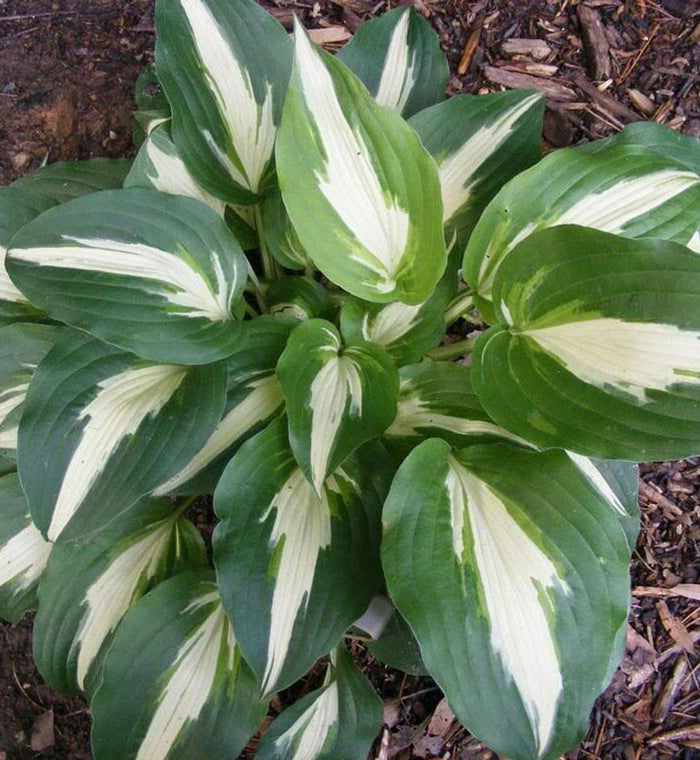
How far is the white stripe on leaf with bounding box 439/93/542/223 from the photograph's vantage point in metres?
1.21

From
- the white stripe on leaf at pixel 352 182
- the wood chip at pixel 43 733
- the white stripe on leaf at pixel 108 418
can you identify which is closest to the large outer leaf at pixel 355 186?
the white stripe on leaf at pixel 352 182

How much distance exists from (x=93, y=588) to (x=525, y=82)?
1418 millimetres

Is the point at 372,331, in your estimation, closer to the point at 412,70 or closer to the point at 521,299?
the point at 521,299

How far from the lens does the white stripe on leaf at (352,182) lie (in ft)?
3.11

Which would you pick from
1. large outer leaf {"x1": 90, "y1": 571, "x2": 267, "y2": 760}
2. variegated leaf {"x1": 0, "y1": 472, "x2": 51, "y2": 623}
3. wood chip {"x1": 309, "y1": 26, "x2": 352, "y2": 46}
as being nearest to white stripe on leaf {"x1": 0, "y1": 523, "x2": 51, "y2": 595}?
variegated leaf {"x1": 0, "y1": 472, "x2": 51, "y2": 623}

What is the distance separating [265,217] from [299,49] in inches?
17.0

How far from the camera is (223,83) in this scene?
3.87ft

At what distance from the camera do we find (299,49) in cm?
92

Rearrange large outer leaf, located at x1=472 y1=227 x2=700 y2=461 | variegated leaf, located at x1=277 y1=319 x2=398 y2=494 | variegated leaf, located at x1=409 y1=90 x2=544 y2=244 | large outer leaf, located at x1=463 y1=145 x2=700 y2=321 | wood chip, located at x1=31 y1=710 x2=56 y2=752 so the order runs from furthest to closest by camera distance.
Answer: wood chip, located at x1=31 y1=710 x2=56 y2=752, variegated leaf, located at x1=409 y1=90 x2=544 y2=244, large outer leaf, located at x1=463 y1=145 x2=700 y2=321, variegated leaf, located at x1=277 y1=319 x2=398 y2=494, large outer leaf, located at x1=472 y1=227 x2=700 y2=461

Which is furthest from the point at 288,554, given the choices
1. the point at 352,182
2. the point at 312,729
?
the point at 352,182

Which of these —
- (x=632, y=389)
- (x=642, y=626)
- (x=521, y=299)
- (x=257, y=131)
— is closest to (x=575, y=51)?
(x=257, y=131)

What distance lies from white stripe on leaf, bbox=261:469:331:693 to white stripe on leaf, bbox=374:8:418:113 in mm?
703

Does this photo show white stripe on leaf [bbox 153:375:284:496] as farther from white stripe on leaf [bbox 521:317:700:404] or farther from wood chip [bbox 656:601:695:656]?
wood chip [bbox 656:601:695:656]

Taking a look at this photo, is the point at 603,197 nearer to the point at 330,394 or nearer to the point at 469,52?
the point at 330,394
